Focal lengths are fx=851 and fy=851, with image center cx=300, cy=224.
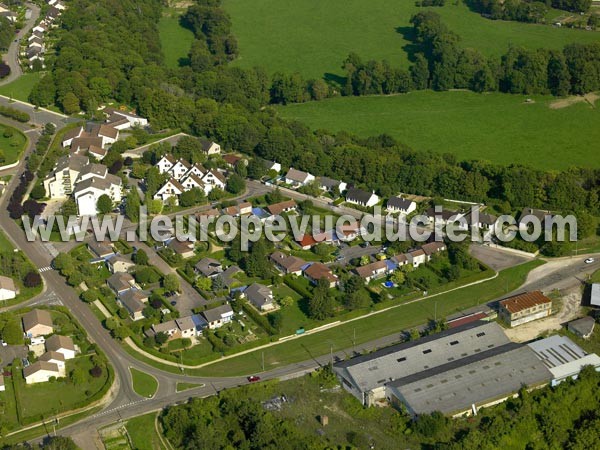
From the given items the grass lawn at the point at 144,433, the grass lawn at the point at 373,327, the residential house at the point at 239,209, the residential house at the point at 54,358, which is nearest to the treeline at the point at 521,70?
the residential house at the point at 239,209

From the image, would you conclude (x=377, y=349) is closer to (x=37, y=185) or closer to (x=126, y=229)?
(x=126, y=229)

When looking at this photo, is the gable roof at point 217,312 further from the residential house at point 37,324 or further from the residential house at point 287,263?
the residential house at point 37,324

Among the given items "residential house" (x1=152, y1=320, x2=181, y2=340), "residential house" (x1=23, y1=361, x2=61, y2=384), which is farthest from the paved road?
"residential house" (x1=23, y1=361, x2=61, y2=384)

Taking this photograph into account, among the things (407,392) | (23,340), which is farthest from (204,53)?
(407,392)

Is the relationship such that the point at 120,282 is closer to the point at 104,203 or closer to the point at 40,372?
the point at 40,372

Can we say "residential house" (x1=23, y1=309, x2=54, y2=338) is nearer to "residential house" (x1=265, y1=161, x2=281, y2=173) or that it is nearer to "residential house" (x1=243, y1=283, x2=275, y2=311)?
"residential house" (x1=243, y1=283, x2=275, y2=311)

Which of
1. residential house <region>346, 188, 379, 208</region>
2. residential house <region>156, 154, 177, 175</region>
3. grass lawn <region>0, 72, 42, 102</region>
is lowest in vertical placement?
residential house <region>346, 188, 379, 208</region>

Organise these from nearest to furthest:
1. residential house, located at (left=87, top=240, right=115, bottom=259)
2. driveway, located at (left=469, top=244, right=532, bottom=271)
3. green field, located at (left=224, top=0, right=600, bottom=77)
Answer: driveway, located at (left=469, top=244, right=532, bottom=271) < residential house, located at (left=87, top=240, right=115, bottom=259) < green field, located at (left=224, top=0, right=600, bottom=77)
